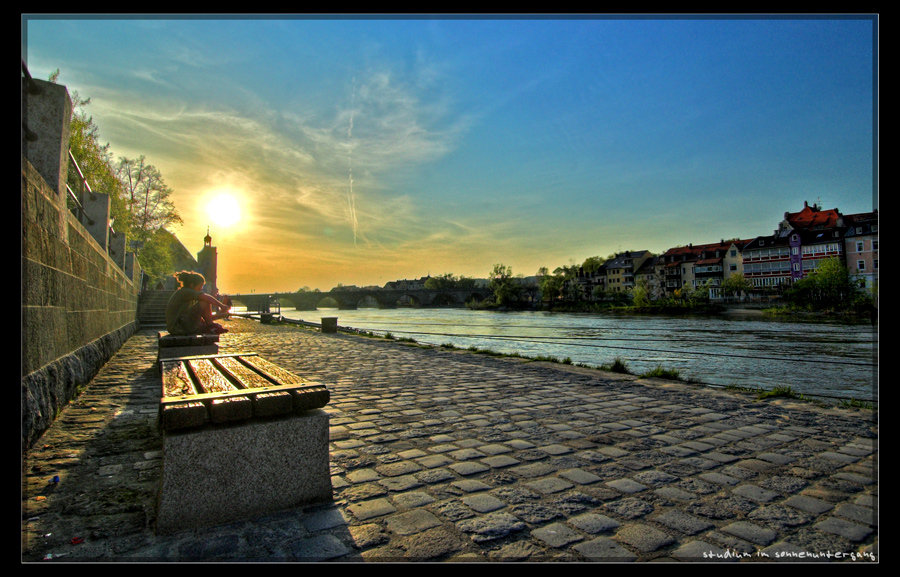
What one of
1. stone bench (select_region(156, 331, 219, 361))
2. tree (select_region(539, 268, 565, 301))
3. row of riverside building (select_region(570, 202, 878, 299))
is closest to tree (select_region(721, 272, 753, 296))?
row of riverside building (select_region(570, 202, 878, 299))

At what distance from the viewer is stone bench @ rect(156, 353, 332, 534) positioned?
2.10 metres

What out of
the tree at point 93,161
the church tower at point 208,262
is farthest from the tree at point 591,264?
the tree at point 93,161

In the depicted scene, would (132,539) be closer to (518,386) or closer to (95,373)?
(518,386)

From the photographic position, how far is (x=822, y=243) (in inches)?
2194

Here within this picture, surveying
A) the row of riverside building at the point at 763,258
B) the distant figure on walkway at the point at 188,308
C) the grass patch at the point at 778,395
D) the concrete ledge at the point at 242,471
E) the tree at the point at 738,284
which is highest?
the row of riverside building at the point at 763,258

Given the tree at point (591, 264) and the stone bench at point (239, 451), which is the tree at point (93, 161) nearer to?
the stone bench at point (239, 451)

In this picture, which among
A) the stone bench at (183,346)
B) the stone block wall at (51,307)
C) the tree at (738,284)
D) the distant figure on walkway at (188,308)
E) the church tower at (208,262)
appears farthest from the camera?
the tree at (738,284)

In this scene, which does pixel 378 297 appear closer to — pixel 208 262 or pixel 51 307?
pixel 208 262

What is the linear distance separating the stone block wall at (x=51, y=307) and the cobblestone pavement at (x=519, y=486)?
0.35m

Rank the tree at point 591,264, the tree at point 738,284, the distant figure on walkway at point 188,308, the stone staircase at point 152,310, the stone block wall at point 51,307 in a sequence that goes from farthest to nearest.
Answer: the tree at point 591,264
the tree at point 738,284
the stone staircase at point 152,310
the distant figure on walkway at point 188,308
the stone block wall at point 51,307

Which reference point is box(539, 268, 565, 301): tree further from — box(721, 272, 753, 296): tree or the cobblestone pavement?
the cobblestone pavement

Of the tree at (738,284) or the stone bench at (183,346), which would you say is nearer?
the stone bench at (183,346)

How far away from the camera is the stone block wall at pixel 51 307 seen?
318cm
